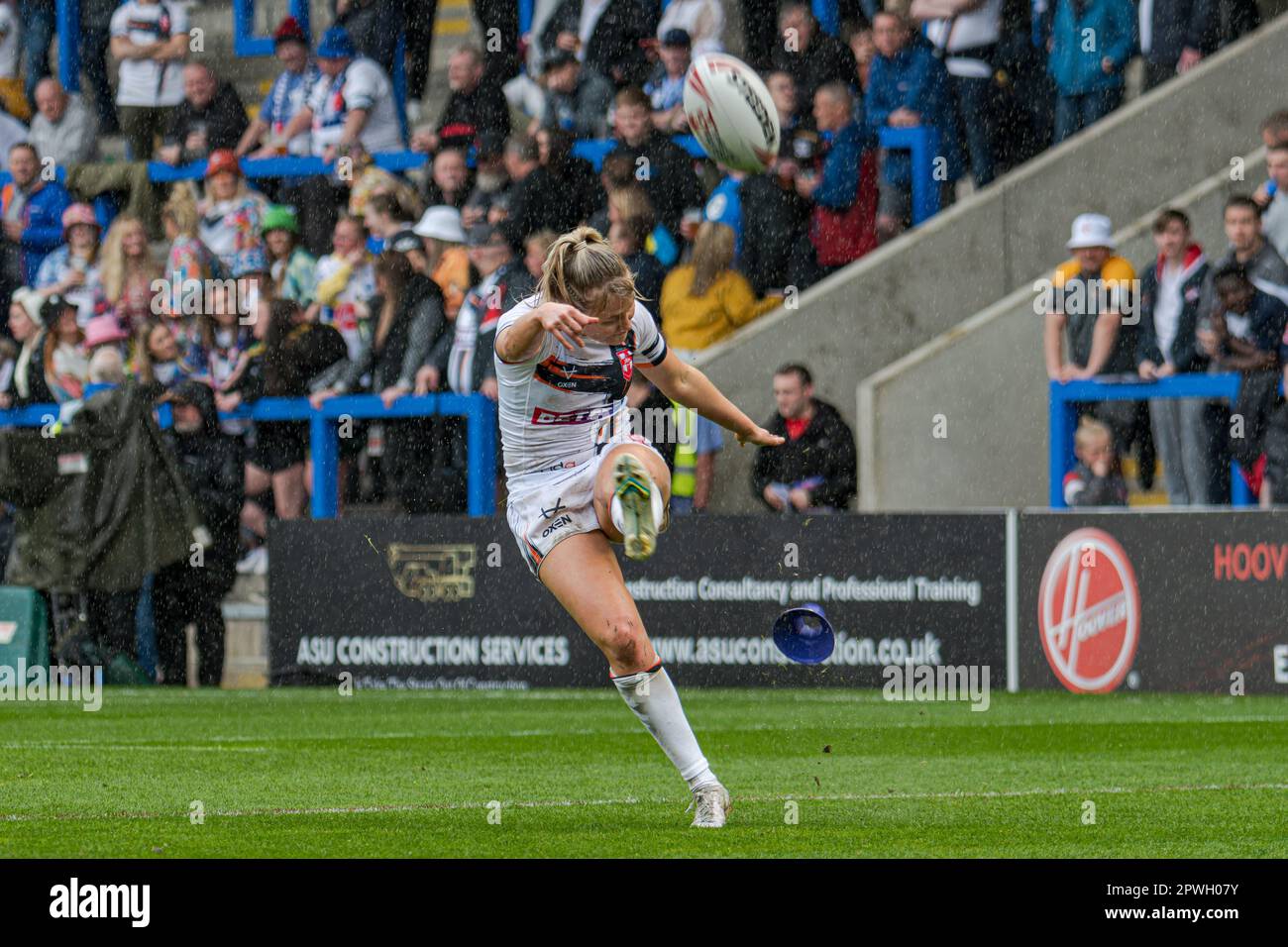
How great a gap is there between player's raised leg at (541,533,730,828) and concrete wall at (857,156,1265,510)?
944 cm

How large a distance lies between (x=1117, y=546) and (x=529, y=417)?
27.2 ft

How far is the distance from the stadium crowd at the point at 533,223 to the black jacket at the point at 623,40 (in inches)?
0.7

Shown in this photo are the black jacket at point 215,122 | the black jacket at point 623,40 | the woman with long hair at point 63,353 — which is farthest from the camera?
the black jacket at point 215,122

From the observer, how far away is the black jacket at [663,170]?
18625 millimetres

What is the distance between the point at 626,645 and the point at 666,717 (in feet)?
1.09

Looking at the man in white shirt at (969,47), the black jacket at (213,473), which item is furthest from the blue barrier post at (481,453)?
the man in white shirt at (969,47)

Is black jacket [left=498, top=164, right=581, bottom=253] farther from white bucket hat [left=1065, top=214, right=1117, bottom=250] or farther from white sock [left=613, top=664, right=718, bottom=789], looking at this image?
white sock [left=613, top=664, right=718, bottom=789]

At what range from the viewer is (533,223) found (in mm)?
18844

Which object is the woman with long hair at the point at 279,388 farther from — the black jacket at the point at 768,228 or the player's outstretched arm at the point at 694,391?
the player's outstretched arm at the point at 694,391

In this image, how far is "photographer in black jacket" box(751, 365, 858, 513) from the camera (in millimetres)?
17406
